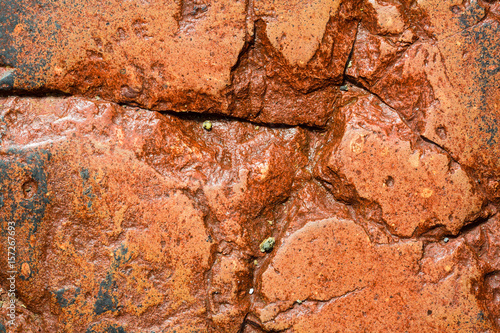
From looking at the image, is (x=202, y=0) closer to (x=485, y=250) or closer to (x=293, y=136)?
(x=293, y=136)

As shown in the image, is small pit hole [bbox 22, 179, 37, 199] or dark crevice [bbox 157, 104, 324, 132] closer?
small pit hole [bbox 22, 179, 37, 199]

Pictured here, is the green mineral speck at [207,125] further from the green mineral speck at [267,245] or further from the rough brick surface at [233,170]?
the green mineral speck at [267,245]

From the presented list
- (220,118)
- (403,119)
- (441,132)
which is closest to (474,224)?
(441,132)

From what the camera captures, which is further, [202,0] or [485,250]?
[485,250]

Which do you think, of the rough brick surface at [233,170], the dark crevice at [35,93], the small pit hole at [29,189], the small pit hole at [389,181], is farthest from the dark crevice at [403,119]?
the small pit hole at [29,189]

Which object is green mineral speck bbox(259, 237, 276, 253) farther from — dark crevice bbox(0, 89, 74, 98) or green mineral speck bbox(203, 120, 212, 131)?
dark crevice bbox(0, 89, 74, 98)

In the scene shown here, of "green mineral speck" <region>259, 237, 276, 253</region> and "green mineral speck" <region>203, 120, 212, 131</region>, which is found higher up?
"green mineral speck" <region>203, 120, 212, 131</region>

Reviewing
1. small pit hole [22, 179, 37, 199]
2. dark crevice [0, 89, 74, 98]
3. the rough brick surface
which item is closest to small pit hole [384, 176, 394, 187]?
the rough brick surface

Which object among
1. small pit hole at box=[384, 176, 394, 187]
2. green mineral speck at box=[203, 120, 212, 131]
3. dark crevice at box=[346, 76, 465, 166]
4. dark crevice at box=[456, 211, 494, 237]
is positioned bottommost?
dark crevice at box=[456, 211, 494, 237]

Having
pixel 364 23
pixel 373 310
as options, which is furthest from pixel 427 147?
pixel 373 310
